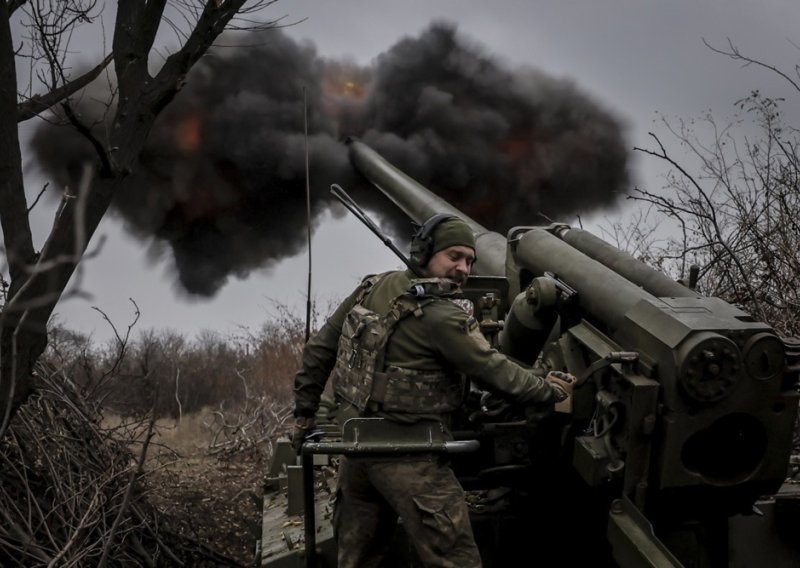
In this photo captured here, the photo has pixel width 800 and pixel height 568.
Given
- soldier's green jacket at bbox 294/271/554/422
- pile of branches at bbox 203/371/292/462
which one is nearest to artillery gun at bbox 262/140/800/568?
soldier's green jacket at bbox 294/271/554/422

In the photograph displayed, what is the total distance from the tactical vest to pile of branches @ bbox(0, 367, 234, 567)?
1523mm

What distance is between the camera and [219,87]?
9.12 meters

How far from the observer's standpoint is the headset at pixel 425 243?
12.6 ft

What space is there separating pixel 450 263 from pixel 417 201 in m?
3.38

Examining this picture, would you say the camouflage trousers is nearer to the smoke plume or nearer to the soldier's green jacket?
the soldier's green jacket

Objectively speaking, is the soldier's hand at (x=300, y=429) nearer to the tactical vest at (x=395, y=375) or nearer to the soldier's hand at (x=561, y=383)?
the tactical vest at (x=395, y=375)

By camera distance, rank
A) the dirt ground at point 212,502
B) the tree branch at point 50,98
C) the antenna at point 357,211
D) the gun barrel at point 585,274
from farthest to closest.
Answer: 1. the dirt ground at point 212,502
2. the tree branch at point 50,98
3. the antenna at point 357,211
4. the gun barrel at point 585,274

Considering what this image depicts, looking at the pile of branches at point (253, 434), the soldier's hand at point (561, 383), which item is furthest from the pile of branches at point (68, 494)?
the pile of branches at point (253, 434)

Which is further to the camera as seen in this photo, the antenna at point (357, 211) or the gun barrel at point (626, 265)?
the gun barrel at point (626, 265)

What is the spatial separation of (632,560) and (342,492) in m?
1.23

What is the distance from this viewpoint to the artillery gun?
11.8 ft

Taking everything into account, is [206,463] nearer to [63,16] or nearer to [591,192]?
[591,192]

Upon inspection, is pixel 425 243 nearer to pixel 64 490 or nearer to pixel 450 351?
pixel 450 351

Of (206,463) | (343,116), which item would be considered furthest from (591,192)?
(206,463)
